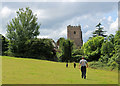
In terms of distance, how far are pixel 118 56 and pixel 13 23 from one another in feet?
127

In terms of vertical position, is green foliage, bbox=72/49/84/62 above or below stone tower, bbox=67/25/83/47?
below

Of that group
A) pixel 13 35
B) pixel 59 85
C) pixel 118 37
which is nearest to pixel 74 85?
pixel 59 85

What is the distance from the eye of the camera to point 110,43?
162 ft

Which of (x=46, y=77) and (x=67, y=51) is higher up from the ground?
(x=67, y=51)

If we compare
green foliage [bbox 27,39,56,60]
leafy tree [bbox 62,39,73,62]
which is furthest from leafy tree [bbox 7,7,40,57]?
leafy tree [bbox 62,39,73,62]

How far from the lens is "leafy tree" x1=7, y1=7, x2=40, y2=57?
54531 millimetres

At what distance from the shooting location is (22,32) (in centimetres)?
5659

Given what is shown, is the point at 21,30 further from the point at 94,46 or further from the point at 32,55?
the point at 94,46

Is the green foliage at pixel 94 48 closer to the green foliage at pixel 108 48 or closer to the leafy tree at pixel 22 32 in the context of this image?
the green foliage at pixel 108 48

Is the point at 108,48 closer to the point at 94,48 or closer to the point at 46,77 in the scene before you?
the point at 94,48

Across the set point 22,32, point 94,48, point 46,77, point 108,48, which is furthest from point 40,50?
point 46,77

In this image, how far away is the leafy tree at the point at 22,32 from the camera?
54.5 m

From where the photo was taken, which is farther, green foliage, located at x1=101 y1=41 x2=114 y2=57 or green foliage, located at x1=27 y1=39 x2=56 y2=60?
green foliage, located at x1=27 y1=39 x2=56 y2=60

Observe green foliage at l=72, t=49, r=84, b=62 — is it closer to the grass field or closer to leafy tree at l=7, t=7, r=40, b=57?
leafy tree at l=7, t=7, r=40, b=57
